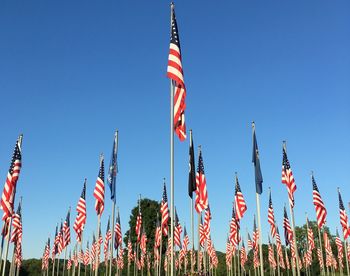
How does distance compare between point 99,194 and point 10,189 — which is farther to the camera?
point 99,194

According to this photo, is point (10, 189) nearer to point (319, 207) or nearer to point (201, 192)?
point (201, 192)

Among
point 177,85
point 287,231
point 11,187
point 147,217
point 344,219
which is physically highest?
point 147,217

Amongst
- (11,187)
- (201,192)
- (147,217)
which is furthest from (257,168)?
(147,217)

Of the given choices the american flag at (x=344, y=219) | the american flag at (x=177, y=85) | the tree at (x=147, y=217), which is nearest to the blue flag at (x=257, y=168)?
the american flag at (x=177, y=85)

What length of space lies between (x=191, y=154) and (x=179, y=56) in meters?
6.96

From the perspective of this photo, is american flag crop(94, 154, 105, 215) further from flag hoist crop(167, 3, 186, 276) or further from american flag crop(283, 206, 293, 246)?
american flag crop(283, 206, 293, 246)

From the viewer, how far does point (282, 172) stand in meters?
25.3

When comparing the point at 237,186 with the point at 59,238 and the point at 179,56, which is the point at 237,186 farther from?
the point at 59,238

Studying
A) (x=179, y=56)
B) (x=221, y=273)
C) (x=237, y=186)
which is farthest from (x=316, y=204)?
(x=221, y=273)

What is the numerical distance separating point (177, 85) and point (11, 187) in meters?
12.0

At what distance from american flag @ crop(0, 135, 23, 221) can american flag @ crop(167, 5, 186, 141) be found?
11.6m

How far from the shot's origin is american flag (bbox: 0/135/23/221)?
64.8 feet

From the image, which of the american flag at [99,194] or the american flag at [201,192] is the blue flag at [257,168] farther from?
the american flag at [99,194]

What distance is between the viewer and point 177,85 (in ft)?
40.9
